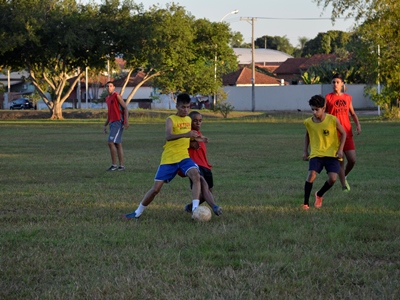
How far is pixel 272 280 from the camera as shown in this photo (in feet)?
18.2

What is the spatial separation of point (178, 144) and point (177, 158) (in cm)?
17

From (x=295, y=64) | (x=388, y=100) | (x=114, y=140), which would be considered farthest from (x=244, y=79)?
(x=114, y=140)

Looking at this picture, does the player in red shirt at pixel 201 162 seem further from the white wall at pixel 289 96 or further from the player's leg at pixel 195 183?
the white wall at pixel 289 96

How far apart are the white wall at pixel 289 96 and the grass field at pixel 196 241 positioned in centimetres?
5066

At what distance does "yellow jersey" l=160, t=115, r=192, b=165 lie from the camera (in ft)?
27.4

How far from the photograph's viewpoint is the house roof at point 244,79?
81.1 m

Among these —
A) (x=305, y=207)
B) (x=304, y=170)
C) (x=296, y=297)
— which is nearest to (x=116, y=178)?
(x=304, y=170)

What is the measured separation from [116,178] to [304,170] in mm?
3946

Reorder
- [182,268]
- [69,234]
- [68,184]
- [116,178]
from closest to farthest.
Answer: [182,268] < [69,234] < [68,184] < [116,178]

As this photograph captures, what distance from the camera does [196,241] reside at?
706 cm

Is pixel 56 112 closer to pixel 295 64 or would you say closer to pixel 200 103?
pixel 200 103

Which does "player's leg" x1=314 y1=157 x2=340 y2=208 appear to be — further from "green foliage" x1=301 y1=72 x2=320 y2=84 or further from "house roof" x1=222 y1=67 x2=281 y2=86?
"house roof" x1=222 y1=67 x2=281 y2=86

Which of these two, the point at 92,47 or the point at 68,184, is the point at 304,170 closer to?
the point at 68,184

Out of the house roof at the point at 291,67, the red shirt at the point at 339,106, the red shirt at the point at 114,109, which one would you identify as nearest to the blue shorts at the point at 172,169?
the red shirt at the point at 339,106
